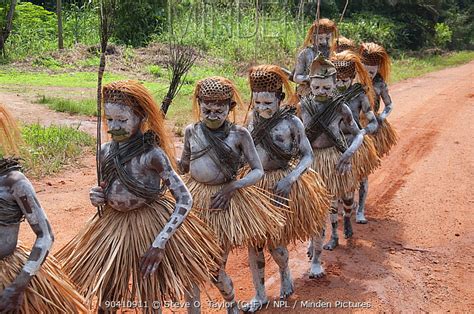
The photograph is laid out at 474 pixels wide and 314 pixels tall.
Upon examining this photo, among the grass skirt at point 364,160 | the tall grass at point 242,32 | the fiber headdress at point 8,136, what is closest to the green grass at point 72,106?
the tall grass at point 242,32

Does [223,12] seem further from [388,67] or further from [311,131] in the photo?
[311,131]

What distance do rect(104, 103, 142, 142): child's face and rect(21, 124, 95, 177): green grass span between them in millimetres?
4539

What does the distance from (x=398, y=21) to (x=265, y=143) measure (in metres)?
21.2

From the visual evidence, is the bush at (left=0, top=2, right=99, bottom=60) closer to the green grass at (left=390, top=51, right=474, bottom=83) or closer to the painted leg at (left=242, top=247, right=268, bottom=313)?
the green grass at (left=390, top=51, right=474, bottom=83)

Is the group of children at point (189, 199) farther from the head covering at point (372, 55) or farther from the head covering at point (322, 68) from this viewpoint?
the head covering at point (372, 55)

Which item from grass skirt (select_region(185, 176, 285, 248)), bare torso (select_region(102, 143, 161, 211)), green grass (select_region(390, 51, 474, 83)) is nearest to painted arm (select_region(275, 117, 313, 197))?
grass skirt (select_region(185, 176, 285, 248))

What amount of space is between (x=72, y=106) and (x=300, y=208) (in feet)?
24.3

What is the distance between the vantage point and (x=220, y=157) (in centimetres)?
409

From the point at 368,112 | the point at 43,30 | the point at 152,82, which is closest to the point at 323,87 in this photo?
the point at 368,112

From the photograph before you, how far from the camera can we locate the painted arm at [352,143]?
208 inches

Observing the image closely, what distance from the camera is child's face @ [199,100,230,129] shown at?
13.1 feet

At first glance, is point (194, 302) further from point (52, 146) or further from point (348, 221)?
point (52, 146)

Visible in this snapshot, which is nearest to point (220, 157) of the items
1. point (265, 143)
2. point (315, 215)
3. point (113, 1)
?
point (265, 143)

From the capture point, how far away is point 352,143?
534cm
